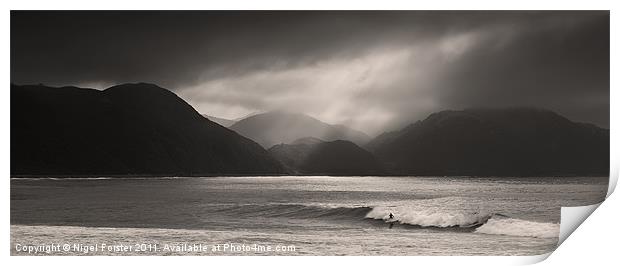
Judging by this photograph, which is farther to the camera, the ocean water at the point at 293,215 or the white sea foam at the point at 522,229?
the white sea foam at the point at 522,229

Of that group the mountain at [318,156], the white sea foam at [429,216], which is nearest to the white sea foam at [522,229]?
the white sea foam at [429,216]

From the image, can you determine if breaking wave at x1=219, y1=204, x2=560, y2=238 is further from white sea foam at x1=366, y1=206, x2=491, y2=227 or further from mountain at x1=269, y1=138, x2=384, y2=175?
mountain at x1=269, y1=138, x2=384, y2=175

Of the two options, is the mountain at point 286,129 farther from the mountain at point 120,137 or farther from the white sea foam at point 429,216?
the white sea foam at point 429,216

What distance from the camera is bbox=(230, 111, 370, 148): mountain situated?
294 inches

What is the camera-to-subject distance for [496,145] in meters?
7.73

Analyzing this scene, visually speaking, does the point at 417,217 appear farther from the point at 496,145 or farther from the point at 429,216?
the point at 496,145

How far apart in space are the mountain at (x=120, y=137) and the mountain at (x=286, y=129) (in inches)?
4.2

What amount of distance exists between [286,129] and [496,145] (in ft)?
6.29

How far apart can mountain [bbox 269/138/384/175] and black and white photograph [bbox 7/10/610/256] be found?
0.01 metres

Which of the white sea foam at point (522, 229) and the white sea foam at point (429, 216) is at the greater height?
the white sea foam at point (429, 216)

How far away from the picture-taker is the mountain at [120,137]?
7.42 meters

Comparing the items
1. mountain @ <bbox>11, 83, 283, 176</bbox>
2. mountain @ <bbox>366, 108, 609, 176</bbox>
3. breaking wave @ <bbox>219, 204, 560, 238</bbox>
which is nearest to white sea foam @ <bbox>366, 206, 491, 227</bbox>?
breaking wave @ <bbox>219, 204, 560, 238</bbox>

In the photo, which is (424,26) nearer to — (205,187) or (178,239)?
(205,187)

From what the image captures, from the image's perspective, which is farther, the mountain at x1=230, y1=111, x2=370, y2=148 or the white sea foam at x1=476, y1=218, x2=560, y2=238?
the white sea foam at x1=476, y1=218, x2=560, y2=238
